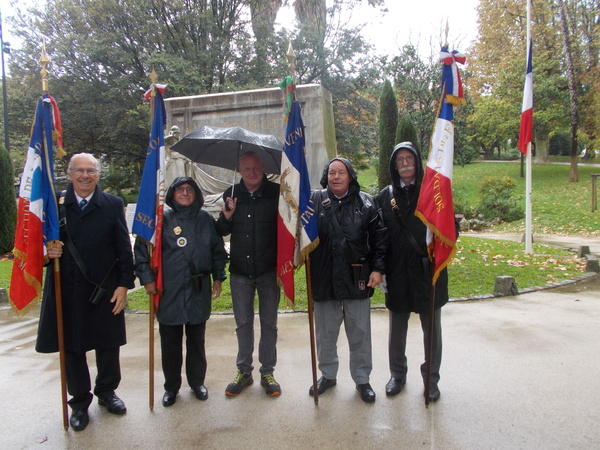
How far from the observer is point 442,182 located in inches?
133

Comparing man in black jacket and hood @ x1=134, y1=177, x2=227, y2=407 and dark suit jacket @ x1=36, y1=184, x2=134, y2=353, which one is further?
man in black jacket and hood @ x1=134, y1=177, x2=227, y2=407

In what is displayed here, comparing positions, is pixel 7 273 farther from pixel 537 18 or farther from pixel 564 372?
pixel 537 18

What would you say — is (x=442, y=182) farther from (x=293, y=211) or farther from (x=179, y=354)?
(x=179, y=354)

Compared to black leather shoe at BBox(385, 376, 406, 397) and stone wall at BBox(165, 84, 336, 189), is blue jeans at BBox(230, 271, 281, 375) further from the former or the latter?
stone wall at BBox(165, 84, 336, 189)

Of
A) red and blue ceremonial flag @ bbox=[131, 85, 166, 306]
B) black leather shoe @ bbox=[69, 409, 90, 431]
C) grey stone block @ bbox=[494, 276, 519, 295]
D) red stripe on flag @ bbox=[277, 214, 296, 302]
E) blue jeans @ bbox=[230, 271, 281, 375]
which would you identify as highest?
red and blue ceremonial flag @ bbox=[131, 85, 166, 306]

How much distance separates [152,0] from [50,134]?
1885 cm

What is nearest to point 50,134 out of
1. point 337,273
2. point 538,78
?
point 337,273

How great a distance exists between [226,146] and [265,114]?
6.90 meters

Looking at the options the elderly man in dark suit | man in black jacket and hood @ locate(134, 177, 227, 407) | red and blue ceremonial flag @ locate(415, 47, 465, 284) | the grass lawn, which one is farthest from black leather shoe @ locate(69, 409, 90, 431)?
the grass lawn

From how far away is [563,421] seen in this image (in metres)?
3.08

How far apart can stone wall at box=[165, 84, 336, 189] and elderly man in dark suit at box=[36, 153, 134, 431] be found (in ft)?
22.8

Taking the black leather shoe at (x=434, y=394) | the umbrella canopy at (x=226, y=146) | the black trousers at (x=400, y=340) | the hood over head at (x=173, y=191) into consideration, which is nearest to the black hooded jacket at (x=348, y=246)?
the black trousers at (x=400, y=340)

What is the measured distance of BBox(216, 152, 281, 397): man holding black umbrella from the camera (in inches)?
143

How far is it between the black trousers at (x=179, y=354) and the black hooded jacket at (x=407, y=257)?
155 centimetres
